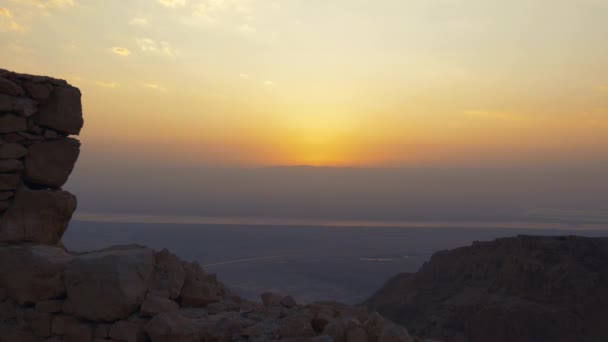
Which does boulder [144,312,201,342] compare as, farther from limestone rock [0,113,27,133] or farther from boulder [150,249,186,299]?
limestone rock [0,113,27,133]

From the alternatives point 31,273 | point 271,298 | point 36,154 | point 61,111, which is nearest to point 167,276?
point 271,298

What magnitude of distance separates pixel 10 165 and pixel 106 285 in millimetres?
2422

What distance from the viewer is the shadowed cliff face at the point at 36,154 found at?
6754 mm

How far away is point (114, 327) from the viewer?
574 cm

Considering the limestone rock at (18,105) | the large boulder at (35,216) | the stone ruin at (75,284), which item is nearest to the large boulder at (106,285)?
the stone ruin at (75,284)

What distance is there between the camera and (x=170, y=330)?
5.36 m

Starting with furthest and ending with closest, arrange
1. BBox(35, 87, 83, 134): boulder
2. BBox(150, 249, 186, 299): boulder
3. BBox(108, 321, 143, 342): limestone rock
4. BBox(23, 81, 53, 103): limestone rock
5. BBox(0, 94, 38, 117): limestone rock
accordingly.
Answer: BBox(35, 87, 83, 134): boulder, BBox(23, 81, 53, 103): limestone rock, BBox(0, 94, 38, 117): limestone rock, BBox(150, 249, 186, 299): boulder, BBox(108, 321, 143, 342): limestone rock

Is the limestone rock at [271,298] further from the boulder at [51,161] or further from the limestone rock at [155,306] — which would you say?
the boulder at [51,161]

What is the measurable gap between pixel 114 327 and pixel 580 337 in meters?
24.5

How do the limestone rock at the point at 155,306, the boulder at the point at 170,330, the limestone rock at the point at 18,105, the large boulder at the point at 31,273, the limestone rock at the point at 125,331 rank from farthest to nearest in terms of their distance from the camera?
the limestone rock at the point at 18,105, the large boulder at the point at 31,273, the limestone rock at the point at 155,306, the limestone rock at the point at 125,331, the boulder at the point at 170,330

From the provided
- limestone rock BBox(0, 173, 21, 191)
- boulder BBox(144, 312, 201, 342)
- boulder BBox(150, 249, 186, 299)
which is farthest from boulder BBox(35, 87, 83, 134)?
boulder BBox(144, 312, 201, 342)

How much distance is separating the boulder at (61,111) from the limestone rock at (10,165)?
25.7 inches

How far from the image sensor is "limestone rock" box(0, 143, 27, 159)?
22.0ft

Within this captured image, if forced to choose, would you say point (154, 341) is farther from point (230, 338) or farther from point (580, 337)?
point (580, 337)
